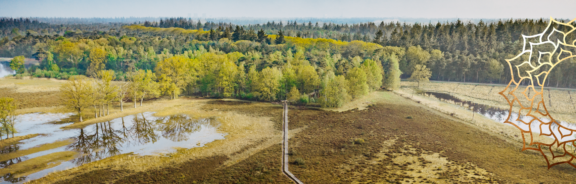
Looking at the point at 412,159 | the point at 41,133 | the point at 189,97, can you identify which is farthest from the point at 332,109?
the point at 41,133

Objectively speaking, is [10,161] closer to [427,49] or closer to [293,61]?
[293,61]

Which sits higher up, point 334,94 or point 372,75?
point 372,75

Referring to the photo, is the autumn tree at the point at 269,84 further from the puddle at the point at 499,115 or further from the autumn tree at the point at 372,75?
the puddle at the point at 499,115

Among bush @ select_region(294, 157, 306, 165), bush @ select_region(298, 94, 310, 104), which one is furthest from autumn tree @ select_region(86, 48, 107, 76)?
bush @ select_region(294, 157, 306, 165)

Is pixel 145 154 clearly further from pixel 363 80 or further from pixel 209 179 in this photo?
pixel 363 80

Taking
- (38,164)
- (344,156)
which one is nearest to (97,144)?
(38,164)

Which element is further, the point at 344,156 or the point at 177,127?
the point at 177,127

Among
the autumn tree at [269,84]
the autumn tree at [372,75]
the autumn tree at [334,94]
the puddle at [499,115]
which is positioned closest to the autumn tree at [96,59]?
the autumn tree at [269,84]
